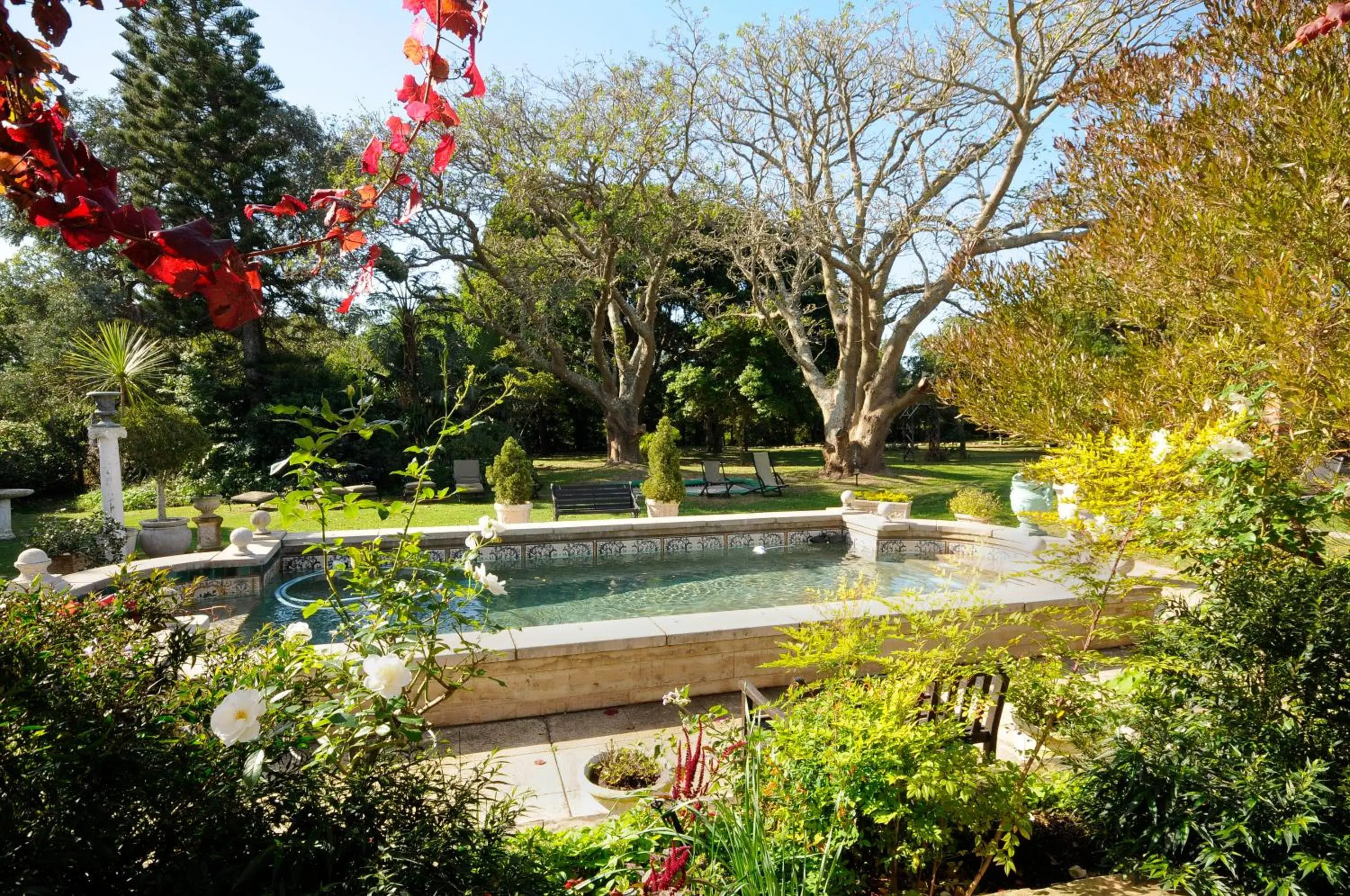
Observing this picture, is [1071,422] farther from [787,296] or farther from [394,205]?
[394,205]

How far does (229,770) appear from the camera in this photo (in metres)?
1.66

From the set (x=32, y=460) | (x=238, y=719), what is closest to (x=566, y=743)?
(x=238, y=719)

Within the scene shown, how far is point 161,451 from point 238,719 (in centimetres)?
981

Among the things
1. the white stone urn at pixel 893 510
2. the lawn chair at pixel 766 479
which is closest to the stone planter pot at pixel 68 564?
the white stone urn at pixel 893 510

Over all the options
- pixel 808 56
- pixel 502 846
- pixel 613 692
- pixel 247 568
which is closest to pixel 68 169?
pixel 502 846

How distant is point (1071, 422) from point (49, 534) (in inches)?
414

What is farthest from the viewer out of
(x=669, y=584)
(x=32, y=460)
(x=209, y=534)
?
(x=32, y=460)

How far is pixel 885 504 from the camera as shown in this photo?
9.99 meters

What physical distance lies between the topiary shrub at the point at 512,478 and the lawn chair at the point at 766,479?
228 inches

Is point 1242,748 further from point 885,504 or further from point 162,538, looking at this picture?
point 162,538

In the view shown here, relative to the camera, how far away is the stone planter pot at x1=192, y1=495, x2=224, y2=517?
1126 centimetres

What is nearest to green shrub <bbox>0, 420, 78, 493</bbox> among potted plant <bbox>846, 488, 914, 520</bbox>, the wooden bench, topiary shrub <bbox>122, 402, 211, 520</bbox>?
topiary shrub <bbox>122, 402, 211, 520</bbox>

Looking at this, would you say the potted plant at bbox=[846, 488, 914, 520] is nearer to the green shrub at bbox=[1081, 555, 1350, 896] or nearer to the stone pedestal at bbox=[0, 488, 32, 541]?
the green shrub at bbox=[1081, 555, 1350, 896]

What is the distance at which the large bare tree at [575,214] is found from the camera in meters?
14.8
